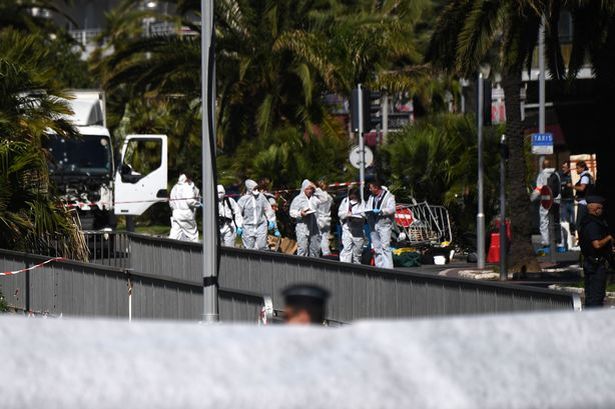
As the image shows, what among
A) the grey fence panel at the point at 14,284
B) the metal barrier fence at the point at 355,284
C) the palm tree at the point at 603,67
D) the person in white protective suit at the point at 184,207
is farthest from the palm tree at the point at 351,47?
the grey fence panel at the point at 14,284

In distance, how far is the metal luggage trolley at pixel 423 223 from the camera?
24906 mm

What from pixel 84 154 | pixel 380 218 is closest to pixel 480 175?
pixel 380 218

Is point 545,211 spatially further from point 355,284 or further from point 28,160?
point 355,284

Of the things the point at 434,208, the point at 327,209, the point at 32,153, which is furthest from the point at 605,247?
the point at 434,208

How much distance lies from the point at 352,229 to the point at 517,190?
298 cm

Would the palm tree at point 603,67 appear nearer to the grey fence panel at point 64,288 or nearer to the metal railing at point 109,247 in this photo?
the metal railing at point 109,247

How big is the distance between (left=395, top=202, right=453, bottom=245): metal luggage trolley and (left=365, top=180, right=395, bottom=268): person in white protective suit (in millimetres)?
4335

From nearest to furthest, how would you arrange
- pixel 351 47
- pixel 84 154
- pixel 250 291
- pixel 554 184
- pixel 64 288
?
pixel 250 291
pixel 64 288
pixel 554 184
pixel 84 154
pixel 351 47

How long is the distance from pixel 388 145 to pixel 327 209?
613 cm

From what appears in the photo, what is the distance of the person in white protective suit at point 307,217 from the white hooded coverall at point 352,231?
6.55 feet

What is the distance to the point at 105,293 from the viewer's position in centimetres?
1381

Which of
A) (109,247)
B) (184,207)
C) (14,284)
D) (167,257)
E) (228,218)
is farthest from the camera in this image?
(184,207)

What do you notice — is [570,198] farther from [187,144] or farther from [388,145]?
[187,144]

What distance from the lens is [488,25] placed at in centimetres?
1973
